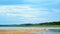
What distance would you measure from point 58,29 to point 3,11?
791 mm

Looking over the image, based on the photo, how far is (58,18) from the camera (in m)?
1.68

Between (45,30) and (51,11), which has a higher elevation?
(51,11)

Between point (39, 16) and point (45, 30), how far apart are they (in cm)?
20

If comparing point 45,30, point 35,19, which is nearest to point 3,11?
point 35,19

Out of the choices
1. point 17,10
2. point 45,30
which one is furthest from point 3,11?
point 45,30

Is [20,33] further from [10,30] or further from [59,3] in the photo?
[59,3]

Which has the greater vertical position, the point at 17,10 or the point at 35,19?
the point at 17,10

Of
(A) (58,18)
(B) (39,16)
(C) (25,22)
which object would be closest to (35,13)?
(B) (39,16)

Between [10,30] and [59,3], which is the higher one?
[59,3]

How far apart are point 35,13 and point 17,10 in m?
0.25

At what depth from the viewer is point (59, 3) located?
1.67 metres

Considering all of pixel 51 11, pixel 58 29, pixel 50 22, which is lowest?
pixel 58 29

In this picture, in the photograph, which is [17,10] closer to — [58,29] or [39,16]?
[39,16]

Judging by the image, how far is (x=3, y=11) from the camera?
1710mm
